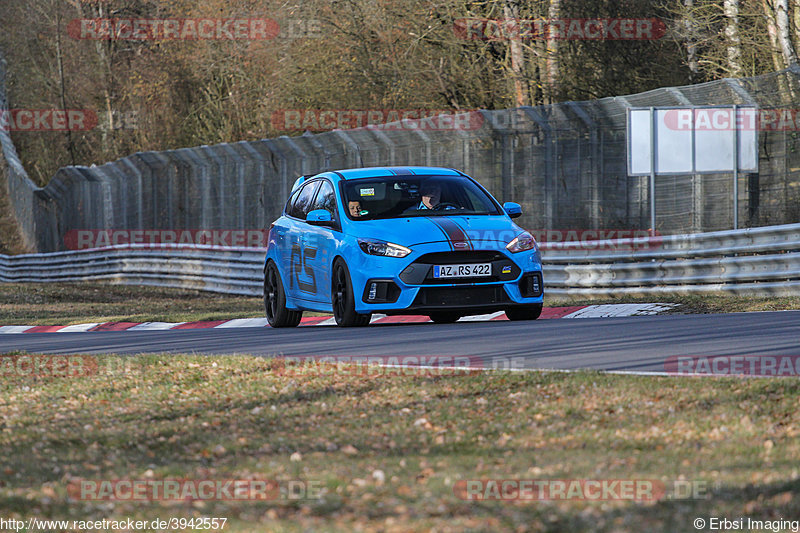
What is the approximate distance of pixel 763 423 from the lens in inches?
273

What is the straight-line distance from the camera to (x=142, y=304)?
2473 centimetres

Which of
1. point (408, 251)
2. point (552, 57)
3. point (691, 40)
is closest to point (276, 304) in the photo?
point (408, 251)

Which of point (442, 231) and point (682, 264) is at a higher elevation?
point (442, 231)

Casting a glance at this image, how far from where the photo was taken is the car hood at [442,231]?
13273 millimetres

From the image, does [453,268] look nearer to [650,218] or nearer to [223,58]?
[650,218]

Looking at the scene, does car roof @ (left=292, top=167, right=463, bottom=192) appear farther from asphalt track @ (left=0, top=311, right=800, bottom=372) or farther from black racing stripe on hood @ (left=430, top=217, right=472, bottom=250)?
asphalt track @ (left=0, top=311, right=800, bottom=372)

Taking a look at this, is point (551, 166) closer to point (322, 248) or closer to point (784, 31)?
point (322, 248)

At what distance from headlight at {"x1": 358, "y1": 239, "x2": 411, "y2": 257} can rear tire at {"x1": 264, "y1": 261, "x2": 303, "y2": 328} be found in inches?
98.7

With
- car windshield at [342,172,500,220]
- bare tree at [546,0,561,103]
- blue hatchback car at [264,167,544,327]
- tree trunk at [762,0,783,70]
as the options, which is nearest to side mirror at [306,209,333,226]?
blue hatchback car at [264,167,544,327]

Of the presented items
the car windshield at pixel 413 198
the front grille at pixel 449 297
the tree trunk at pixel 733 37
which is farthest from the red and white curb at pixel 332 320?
the tree trunk at pixel 733 37

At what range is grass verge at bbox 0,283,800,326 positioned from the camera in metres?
15.7

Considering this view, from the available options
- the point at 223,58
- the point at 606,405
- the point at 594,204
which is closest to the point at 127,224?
the point at 223,58

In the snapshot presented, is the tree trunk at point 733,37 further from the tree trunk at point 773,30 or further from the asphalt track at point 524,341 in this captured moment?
the asphalt track at point 524,341

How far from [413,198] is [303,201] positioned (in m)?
1.90
